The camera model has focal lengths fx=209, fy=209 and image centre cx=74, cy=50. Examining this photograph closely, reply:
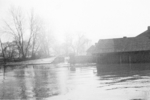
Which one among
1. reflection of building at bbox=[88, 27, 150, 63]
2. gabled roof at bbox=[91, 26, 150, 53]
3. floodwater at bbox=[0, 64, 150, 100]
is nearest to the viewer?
floodwater at bbox=[0, 64, 150, 100]

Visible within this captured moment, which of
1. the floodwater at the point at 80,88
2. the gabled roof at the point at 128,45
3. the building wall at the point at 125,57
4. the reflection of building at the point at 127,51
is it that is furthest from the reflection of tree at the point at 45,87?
the gabled roof at the point at 128,45

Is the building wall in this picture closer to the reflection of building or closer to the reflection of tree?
the reflection of building

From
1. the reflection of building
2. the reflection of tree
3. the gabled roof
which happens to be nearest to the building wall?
the reflection of building

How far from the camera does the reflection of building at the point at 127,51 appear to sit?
3867cm

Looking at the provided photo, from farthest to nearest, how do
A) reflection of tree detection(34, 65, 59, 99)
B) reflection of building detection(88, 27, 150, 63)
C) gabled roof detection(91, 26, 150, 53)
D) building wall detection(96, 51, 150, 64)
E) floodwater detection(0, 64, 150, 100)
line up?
1. gabled roof detection(91, 26, 150, 53)
2. reflection of building detection(88, 27, 150, 63)
3. building wall detection(96, 51, 150, 64)
4. reflection of tree detection(34, 65, 59, 99)
5. floodwater detection(0, 64, 150, 100)

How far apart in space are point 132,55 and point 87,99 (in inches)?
1243

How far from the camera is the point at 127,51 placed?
3972 centimetres

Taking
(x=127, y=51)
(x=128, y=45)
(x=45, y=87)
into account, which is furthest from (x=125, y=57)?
(x=45, y=87)

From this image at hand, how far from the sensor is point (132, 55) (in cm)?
3928

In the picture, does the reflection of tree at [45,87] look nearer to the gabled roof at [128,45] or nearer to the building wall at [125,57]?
the building wall at [125,57]

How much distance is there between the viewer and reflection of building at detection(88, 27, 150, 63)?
38.7m

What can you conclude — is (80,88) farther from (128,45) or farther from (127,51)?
(128,45)

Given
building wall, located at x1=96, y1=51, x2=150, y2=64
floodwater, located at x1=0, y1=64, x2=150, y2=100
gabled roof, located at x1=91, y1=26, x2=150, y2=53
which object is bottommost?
floodwater, located at x1=0, y1=64, x2=150, y2=100

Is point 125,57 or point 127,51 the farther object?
point 127,51
